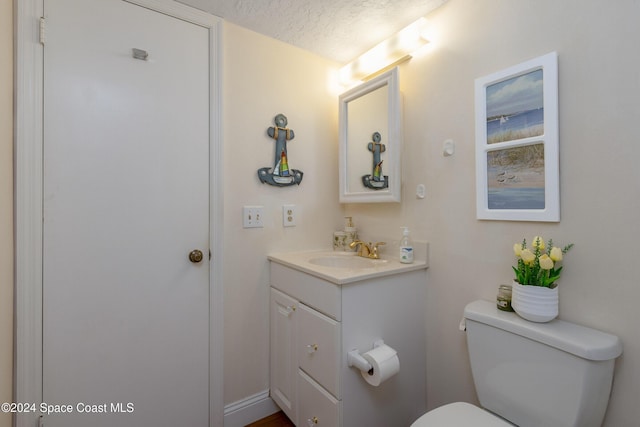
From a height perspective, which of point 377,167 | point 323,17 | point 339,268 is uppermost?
point 323,17

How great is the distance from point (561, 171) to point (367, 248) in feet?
3.15

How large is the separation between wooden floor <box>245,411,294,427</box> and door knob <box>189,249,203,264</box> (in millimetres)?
975

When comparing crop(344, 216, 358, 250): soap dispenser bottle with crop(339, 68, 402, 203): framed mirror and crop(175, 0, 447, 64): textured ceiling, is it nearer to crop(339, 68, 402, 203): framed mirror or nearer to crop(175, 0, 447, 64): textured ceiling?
crop(339, 68, 402, 203): framed mirror

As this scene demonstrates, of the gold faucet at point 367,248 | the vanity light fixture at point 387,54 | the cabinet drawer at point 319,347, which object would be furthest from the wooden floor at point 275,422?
the vanity light fixture at point 387,54

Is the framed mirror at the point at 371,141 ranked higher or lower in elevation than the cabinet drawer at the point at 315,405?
higher

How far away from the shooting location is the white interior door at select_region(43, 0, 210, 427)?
3.76ft

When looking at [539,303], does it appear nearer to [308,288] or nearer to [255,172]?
[308,288]

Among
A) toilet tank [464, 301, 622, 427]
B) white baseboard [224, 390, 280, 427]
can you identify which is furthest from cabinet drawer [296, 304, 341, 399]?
toilet tank [464, 301, 622, 427]

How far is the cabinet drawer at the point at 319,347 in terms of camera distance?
1189 mm

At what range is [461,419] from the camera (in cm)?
97

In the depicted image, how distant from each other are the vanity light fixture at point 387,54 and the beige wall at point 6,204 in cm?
157

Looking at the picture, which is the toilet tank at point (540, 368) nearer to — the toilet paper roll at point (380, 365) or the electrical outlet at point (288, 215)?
the toilet paper roll at point (380, 365)

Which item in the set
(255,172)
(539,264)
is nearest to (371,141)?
(255,172)

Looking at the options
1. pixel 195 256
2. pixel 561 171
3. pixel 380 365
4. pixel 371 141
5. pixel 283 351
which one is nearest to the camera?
pixel 561 171
